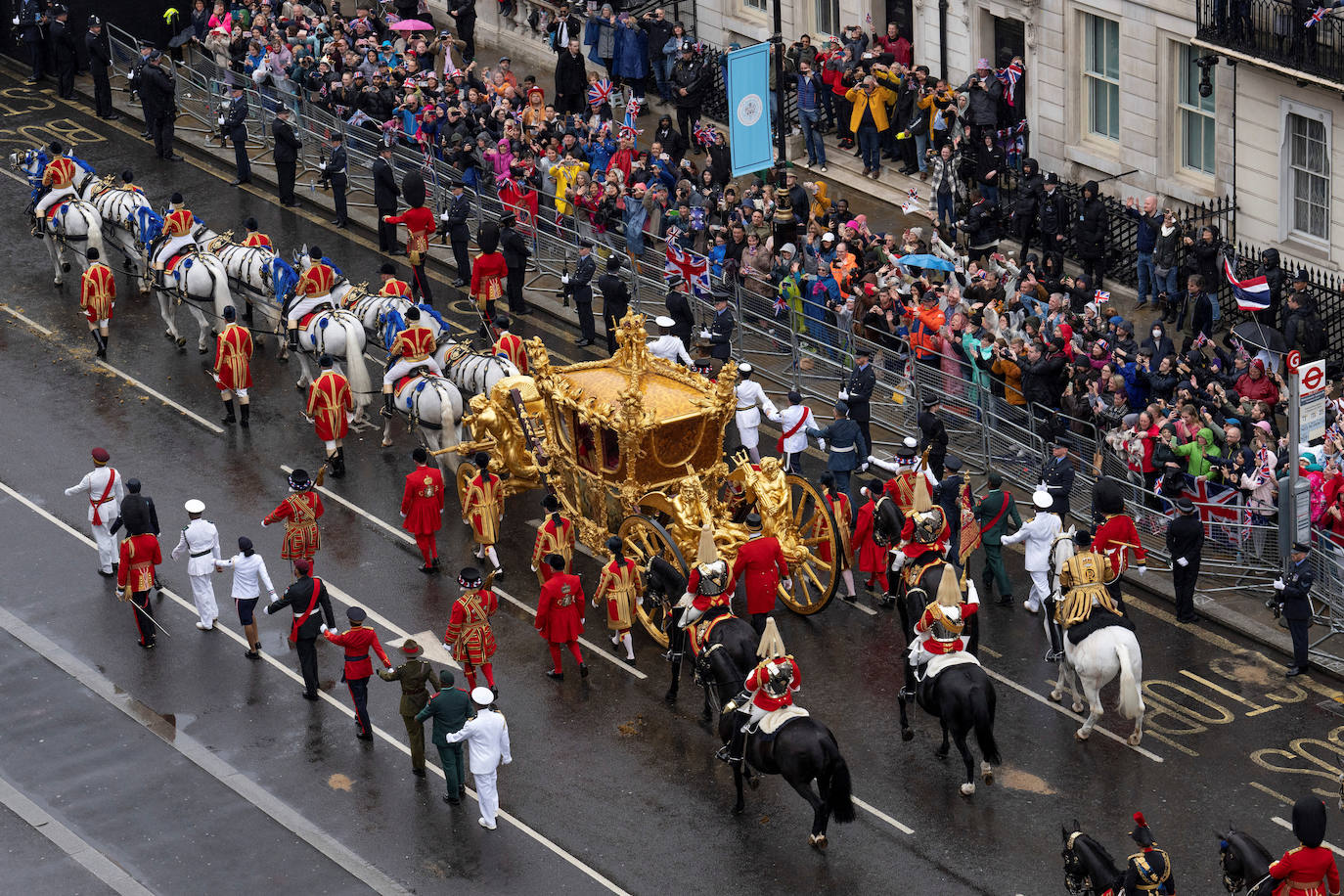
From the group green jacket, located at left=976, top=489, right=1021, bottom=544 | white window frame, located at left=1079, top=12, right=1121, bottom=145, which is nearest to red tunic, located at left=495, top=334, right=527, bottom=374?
green jacket, located at left=976, top=489, right=1021, bottom=544

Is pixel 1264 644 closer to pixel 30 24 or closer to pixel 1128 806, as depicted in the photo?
pixel 1128 806

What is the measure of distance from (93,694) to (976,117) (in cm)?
1753

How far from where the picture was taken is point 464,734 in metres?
24.1

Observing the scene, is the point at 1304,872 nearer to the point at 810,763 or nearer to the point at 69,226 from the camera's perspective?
the point at 810,763

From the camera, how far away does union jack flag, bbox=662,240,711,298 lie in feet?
117

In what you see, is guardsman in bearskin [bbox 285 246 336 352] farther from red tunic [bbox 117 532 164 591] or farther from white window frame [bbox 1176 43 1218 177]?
white window frame [bbox 1176 43 1218 177]

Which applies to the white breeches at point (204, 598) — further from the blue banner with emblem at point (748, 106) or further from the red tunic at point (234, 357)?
the blue banner with emblem at point (748, 106)

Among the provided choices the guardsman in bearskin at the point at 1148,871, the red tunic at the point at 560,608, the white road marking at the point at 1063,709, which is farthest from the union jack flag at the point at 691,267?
the guardsman in bearskin at the point at 1148,871

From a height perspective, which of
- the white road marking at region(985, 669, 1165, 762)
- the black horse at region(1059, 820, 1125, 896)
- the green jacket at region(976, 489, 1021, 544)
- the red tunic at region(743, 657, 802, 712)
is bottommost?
the white road marking at region(985, 669, 1165, 762)

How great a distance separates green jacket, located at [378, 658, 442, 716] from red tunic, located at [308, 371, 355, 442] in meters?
6.84

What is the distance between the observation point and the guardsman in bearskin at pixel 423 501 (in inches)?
1128

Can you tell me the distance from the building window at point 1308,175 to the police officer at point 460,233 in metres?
12.0

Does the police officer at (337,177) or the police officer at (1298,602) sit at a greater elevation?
the police officer at (337,177)

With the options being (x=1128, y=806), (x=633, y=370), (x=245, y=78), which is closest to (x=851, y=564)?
(x=633, y=370)
